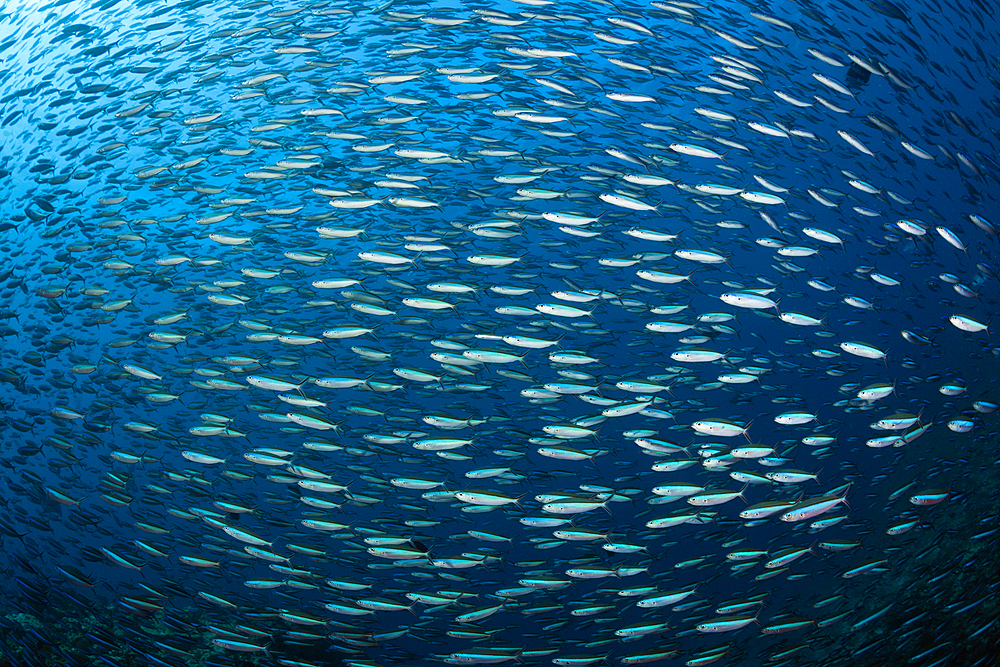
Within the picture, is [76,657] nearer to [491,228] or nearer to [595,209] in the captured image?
[491,228]

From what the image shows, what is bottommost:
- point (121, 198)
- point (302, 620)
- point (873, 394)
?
point (302, 620)

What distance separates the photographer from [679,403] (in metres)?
5.17

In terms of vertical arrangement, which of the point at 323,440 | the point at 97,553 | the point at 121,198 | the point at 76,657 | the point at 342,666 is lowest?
the point at 76,657

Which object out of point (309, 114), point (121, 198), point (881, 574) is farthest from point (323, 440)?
point (881, 574)

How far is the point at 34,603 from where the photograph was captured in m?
6.25

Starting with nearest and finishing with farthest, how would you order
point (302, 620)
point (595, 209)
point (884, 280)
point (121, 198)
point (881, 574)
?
point (302, 620) → point (884, 280) → point (121, 198) → point (881, 574) → point (595, 209)

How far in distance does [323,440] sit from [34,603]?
197 inches

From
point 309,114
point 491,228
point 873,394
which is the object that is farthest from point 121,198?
point 873,394

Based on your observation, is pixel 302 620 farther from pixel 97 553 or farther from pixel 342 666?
pixel 97 553

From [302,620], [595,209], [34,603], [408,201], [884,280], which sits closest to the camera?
[302,620]

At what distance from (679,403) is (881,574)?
6.64 meters

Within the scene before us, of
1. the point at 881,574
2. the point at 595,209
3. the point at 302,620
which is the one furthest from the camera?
the point at 595,209

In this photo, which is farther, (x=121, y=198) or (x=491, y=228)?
(x=121, y=198)

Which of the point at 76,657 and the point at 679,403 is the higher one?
the point at 679,403
